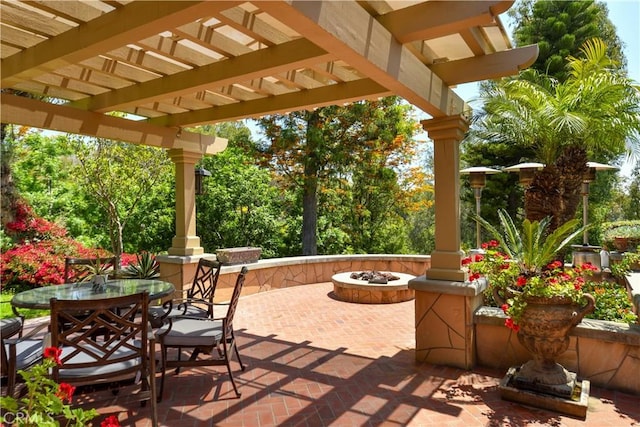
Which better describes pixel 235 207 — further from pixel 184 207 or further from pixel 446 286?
pixel 446 286

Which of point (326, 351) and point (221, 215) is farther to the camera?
point (221, 215)

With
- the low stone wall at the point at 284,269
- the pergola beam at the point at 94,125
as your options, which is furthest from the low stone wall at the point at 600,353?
the pergola beam at the point at 94,125

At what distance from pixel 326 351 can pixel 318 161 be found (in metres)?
Answer: 7.21

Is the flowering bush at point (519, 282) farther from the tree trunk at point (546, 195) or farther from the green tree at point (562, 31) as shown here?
the green tree at point (562, 31)

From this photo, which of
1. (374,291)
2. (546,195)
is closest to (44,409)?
(374,291)

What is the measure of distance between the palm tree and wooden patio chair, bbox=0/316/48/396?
24.0 ft

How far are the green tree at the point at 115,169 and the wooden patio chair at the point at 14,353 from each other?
659 centimetres

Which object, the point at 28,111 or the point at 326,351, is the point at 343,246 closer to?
the point at 326,351

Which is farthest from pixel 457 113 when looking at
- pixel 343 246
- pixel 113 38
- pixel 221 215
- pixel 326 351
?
pixel 343 246

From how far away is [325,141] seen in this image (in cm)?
1134

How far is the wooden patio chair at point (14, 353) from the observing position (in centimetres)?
280

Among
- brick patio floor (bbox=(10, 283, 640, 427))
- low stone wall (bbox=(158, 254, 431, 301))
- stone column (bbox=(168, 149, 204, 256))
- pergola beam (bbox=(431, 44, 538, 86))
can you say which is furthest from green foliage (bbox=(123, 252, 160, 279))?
pergola beam (bbox=(431, 44, 538, 86))

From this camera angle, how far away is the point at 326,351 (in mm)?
4797

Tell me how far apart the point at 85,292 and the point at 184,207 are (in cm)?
315
